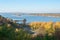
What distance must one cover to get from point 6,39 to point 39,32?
241cm

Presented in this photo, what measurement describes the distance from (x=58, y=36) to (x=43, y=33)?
71 centimetres

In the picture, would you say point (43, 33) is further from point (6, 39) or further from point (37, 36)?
point (6, 39)

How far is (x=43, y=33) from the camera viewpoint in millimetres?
13086

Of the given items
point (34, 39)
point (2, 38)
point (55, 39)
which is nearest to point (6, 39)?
point (2, 38)

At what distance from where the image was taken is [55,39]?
1279 centimetres

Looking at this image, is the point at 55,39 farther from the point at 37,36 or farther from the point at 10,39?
the point at 10,39

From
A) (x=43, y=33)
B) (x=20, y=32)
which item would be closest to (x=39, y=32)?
(x=43, y=33)

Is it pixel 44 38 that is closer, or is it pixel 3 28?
pixel 3 28

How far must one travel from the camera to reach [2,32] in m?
11.5

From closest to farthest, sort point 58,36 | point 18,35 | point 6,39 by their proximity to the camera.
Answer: point 6,39
point 18,35
point 58,36

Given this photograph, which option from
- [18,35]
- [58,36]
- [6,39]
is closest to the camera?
[6,39]

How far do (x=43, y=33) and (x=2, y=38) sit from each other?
2495mm

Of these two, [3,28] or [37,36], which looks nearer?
[3,28]

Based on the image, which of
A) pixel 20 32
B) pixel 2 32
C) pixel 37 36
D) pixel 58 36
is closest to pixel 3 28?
pixel 2 32
